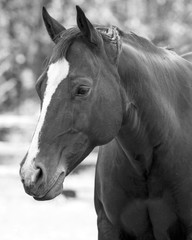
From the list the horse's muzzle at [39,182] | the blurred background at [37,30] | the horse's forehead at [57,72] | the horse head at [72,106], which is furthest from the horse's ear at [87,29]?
the blurred background at [37,30]

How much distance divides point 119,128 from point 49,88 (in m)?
0.42

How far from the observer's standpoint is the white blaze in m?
2.62

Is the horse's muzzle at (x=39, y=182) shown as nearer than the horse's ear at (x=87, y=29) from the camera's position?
Yes

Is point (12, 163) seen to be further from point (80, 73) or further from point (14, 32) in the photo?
point (80, 73)

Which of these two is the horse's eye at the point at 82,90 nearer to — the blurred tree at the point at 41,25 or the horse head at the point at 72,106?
the horse head at the point at 72,106

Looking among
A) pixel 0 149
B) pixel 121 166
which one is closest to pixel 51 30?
pixel 121 166

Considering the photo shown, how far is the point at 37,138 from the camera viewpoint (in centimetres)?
264

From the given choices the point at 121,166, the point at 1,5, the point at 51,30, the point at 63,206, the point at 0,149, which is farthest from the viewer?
the point at 1,5

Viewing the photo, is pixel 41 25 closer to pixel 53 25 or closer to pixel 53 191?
pixel 53 25

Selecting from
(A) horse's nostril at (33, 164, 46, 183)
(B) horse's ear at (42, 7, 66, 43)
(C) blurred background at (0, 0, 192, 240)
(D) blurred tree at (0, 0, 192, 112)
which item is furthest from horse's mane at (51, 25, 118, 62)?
(D) blurred tree at (0, 0, 192, 112)

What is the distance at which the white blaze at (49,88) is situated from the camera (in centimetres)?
262

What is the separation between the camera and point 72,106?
2.72 m

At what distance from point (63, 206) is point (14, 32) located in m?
9.17

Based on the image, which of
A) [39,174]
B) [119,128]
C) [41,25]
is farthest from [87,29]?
[41,25]
